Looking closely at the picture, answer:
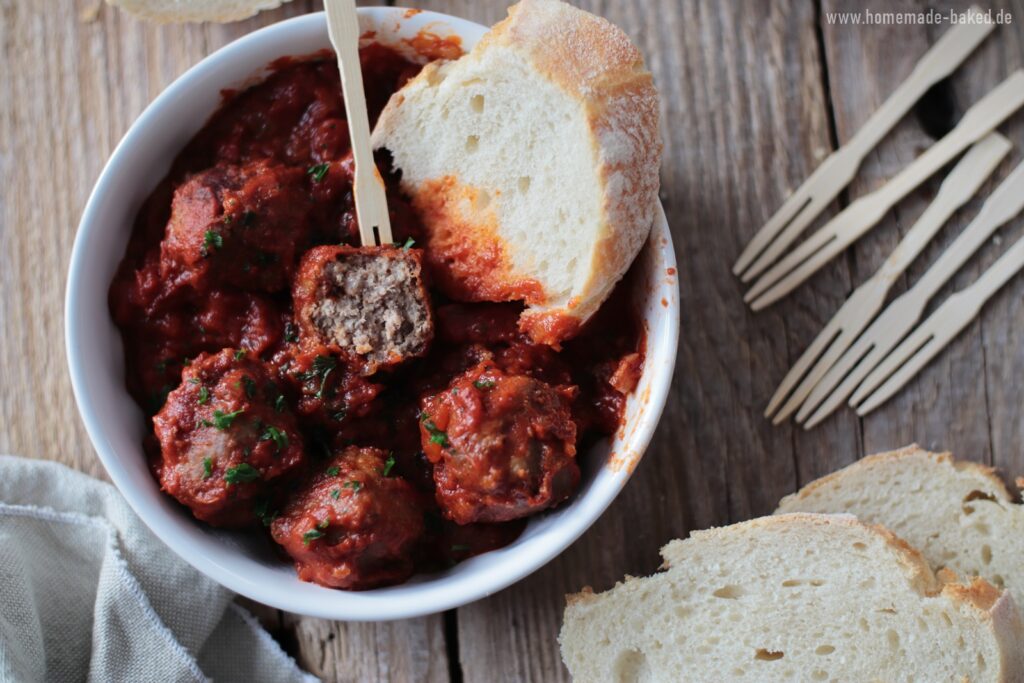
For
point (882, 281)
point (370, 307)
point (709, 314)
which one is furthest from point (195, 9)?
point (882, 281)

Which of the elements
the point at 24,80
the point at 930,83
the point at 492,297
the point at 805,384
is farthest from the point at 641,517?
the point at 24,80

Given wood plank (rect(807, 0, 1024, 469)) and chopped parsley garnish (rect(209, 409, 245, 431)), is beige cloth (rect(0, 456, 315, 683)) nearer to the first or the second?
chopped parsley garnish (rect(209, 409, 245, 431))

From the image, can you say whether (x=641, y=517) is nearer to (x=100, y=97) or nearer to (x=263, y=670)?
(x=263, y=670)

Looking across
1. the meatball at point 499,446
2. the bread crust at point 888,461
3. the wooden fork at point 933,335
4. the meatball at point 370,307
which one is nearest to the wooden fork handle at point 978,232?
the wooden fork at point 933,335

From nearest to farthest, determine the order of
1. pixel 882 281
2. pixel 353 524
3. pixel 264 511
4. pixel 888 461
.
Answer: pixel 353 524 → pixel 264 511 → pixel 888 461 → pixel 882 281

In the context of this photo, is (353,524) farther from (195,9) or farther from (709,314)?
(195,9)

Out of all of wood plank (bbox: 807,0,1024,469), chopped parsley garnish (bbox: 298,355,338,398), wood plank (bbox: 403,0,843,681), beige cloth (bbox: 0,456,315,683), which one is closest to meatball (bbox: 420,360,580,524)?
chopped parsley garnish (bbox: 298,355,338,398)

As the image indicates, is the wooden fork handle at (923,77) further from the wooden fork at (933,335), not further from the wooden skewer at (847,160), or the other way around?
the wooden fork at (933,335)
